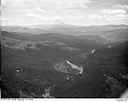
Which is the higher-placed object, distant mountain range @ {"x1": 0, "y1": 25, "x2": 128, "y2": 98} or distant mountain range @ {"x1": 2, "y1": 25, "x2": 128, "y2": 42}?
distant mountain range @ {"x1": 2, "y1": 25, "x2": 128, "y2": 42}

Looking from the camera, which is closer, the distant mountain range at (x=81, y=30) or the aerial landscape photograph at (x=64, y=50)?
the aerial landscape photograph at (x=64, y=50)

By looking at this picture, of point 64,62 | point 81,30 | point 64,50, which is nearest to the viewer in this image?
point 64,62

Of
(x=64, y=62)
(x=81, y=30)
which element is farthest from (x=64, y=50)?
(x=81, y=30)

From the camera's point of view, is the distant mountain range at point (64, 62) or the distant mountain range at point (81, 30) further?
the distant mountain range at point (81, 30)

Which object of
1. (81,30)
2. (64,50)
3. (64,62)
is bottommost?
(64,62)

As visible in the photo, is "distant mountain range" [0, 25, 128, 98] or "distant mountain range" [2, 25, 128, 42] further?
"distant mountain range" [2, 25, 128, 42]

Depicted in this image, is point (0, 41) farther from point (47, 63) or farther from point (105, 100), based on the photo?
point (105, 100)

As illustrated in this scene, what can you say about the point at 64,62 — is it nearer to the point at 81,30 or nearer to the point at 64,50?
the point at 64,50

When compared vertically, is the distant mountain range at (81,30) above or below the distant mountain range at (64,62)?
above
